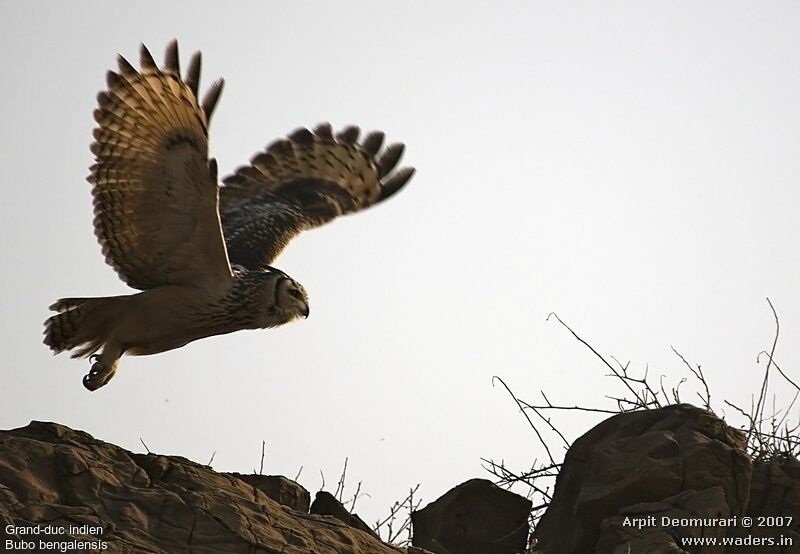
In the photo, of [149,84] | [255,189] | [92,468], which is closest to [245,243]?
[255,189]

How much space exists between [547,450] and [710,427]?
769mm

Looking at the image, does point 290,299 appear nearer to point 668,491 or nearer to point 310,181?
point 310,181

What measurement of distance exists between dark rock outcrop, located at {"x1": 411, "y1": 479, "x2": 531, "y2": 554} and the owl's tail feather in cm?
179

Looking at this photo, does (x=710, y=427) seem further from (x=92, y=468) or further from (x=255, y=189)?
(x=255, y=189)

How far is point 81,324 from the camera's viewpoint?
5.32 m

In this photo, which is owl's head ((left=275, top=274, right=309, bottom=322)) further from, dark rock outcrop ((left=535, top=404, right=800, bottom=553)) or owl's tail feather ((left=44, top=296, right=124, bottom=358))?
dark rock outcrop ((left=535, top=404, right=800, bottom=553))

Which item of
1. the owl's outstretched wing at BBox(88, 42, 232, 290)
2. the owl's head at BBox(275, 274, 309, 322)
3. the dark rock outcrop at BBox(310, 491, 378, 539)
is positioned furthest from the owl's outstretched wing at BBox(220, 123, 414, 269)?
the dark rock outcrop at BBox(310, 491, 378, 539)

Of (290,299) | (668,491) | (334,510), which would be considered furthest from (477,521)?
(290,299)

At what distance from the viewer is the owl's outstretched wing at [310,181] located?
270 inches

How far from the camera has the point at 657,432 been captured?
463cm

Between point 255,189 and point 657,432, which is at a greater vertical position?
A: point 255,189

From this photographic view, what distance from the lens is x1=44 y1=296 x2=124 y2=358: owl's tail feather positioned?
528 cm

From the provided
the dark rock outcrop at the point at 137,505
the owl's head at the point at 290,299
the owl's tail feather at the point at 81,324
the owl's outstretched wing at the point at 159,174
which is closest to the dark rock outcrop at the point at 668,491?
the dark rock outcrop at the point at 137,505

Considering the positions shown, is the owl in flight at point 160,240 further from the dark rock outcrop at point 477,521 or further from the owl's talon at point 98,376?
the dark rock outcrop at point 477,521
